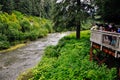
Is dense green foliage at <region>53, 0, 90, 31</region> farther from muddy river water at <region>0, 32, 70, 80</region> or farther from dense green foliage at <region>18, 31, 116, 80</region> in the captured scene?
dense green foliage at <region>18, 31, 116, 80</region>

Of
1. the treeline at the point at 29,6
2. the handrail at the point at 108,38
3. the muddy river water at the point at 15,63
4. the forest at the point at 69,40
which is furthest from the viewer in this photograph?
the treeline at the point at 29,6

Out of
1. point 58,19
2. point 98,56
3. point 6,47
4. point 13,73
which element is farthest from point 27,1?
point 98,56

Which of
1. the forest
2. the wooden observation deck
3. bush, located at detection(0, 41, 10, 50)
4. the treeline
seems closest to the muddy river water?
the forest

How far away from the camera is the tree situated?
87.1 ft

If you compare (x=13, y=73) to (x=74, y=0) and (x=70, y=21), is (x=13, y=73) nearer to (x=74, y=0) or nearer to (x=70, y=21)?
(x=70, y=21)

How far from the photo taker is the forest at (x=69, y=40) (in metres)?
15.3

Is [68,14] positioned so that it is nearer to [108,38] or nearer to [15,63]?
[15,63]

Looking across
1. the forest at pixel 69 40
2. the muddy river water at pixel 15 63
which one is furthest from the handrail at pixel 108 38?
the muddy river water at pixel 15 63

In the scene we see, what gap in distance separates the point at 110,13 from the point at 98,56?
402 centimetres

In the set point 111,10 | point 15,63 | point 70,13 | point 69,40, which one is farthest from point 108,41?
point 15,63

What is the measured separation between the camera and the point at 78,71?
1541 centimetres

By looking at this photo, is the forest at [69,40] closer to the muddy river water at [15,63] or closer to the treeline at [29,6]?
the muddy river water at [15,63]

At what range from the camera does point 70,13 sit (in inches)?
1086

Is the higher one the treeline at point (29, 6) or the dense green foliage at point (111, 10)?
the treeline at point (29, 6)
